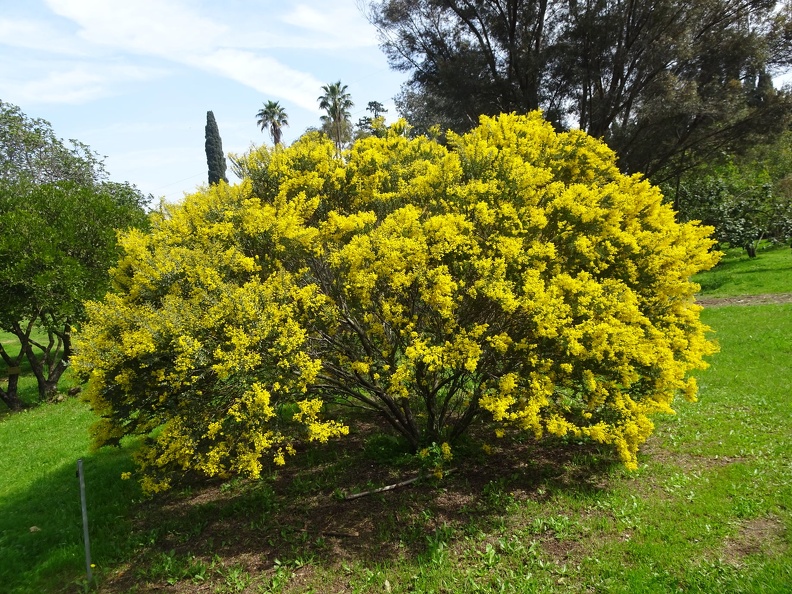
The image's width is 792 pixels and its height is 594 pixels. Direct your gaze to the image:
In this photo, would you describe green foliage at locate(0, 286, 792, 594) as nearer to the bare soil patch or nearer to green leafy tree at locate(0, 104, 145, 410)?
the bare soil patch

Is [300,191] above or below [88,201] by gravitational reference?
below

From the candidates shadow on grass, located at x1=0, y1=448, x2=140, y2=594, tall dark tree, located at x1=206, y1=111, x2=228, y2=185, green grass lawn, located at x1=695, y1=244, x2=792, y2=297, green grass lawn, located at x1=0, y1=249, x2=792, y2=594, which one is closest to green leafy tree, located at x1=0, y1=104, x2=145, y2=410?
shadow on grass, located at x1=0, y1=448, x2=140, y2=594

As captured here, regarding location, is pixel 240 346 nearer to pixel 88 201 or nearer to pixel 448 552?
pixel 448 552

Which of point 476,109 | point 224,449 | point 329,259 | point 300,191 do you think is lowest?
point 224,449

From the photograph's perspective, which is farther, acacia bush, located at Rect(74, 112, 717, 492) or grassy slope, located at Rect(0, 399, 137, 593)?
grassy slope, located at Rect(0, 399, 137, 593)

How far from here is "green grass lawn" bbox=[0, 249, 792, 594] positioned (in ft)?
13.9

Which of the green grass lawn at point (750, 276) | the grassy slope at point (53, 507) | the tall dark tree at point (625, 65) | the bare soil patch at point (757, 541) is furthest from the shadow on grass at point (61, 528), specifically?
the green grass lawn at point (750, 276)

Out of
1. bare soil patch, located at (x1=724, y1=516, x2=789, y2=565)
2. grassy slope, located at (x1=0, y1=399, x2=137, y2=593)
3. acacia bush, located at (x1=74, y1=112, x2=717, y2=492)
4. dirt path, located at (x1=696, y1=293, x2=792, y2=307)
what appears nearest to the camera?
bare soil patch, located at (x1=724, y1=516, x2=789, y2=565)

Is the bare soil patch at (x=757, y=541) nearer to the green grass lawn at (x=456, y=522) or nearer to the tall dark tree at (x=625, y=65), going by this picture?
the green grass lawn at (x=456, y=522)

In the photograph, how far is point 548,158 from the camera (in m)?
6.14

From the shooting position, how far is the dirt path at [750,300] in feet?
47.7

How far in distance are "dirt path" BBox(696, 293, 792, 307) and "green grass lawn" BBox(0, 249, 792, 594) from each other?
348 inches

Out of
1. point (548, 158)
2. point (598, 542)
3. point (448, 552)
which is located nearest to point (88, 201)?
point (548, 158)

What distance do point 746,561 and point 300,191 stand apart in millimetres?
5896
